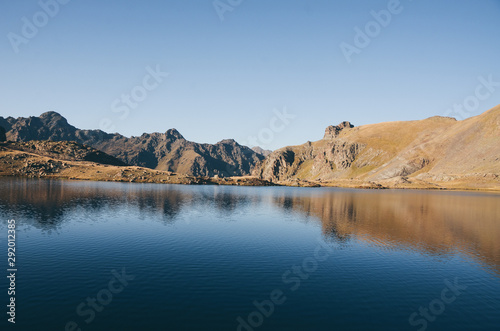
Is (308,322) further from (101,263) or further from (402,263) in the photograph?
(101,263)

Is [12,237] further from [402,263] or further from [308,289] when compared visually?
[402,263]

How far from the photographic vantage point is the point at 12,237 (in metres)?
45.6

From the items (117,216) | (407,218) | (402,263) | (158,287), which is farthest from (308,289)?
(407,218)

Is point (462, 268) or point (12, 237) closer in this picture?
point (462, 268)


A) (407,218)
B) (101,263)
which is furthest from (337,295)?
(407,218)

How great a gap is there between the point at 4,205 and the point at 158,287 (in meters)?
77.5

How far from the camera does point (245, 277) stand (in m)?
33.6

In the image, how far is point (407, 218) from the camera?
85.5 metres

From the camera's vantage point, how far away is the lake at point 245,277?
2397 cm

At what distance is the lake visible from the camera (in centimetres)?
2397

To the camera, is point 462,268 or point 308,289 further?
point 462,268

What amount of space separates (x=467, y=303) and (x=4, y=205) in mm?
105460

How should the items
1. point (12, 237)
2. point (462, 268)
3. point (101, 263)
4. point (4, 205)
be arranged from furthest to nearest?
point (4, 205)
point (12, 237)
point (462, 268)
point (101, 263)

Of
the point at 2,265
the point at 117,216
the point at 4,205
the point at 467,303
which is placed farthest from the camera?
the point at 4,205
